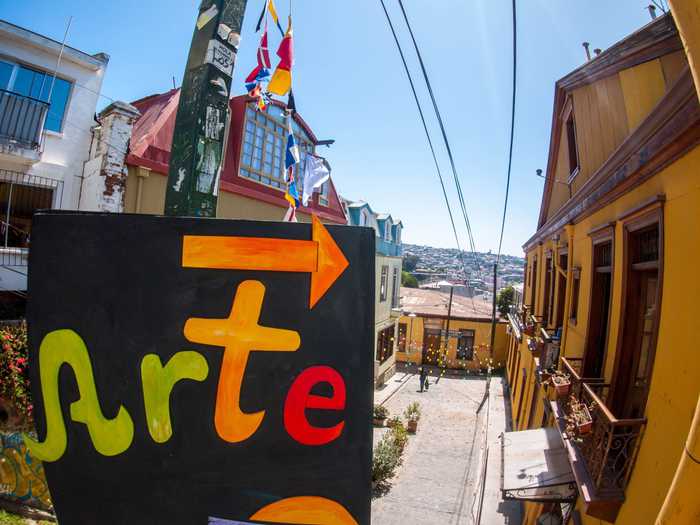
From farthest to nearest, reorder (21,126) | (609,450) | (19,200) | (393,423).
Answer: (393,423)
(19,200)
(21,126)
(609,450)

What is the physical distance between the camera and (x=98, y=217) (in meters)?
1.52

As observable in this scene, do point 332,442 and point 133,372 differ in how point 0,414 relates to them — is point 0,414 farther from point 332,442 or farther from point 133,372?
point 332,442

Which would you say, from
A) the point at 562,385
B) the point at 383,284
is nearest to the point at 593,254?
the point at 562,385

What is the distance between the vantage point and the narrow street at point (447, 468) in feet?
29.9

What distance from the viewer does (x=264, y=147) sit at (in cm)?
1055

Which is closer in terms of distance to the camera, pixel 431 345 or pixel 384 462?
pixel 384 462

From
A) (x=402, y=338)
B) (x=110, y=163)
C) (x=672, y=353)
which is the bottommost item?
(x=402, y=338)

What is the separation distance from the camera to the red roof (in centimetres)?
752

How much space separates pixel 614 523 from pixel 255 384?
159 inches

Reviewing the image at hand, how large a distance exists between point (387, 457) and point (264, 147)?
31.0 feet

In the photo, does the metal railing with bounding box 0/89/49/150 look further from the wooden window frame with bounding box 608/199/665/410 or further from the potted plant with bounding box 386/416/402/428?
the potted plant with bounding box 386/416/402/428

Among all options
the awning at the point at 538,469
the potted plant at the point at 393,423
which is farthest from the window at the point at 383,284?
the awning at the point at 538,469

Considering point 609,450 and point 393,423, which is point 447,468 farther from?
point 609,450

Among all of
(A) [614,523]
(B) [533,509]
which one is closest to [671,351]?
(A) [614,523]
